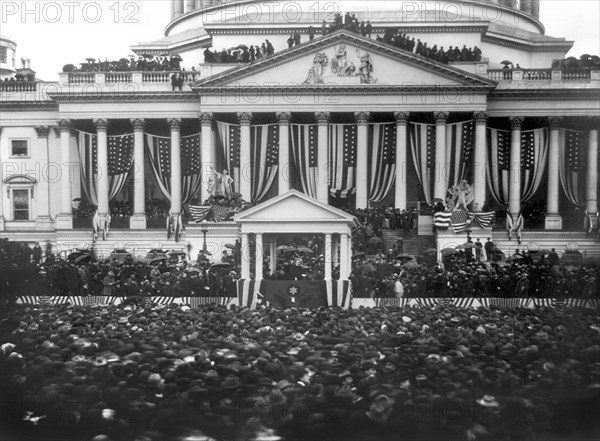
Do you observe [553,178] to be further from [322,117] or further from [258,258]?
[258,258]

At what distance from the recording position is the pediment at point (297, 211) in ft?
134

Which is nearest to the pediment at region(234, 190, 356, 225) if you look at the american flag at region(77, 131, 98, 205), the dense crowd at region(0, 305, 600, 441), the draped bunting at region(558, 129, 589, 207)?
the dense crowd at region(0, 305, 600, 441)

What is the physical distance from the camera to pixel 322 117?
72.9 m

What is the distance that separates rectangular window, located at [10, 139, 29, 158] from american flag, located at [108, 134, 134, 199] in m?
8.90

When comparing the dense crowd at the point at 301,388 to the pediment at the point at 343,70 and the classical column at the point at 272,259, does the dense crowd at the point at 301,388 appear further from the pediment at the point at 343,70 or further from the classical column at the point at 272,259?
the pediment at the point at 343,70

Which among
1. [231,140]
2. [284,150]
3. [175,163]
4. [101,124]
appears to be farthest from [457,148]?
[101,124]

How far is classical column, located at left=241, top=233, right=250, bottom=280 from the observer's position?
41.5m

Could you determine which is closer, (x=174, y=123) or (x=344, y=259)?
(x=344, y=259)

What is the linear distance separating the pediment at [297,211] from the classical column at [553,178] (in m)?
37.5

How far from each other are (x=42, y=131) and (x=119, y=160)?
8.18m

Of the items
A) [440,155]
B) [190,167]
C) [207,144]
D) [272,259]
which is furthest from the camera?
[190,167]

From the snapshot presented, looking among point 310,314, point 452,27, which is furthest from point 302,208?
point 452,27

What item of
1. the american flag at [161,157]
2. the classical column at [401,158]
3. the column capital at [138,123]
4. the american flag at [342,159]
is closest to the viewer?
the classical column at [401,158]

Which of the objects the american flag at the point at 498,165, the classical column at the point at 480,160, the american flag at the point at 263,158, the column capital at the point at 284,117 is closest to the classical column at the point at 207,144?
the american flag at the point at 263,158
